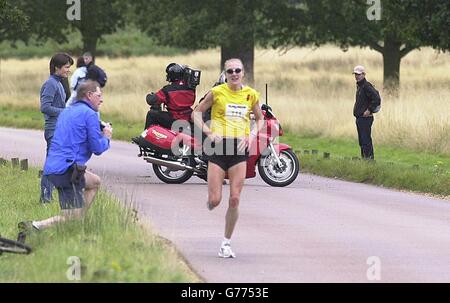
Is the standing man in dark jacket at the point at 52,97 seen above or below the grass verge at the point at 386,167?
above

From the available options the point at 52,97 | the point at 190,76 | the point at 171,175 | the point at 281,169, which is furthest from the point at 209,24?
the point at 52,97

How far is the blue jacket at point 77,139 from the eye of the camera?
1195cm

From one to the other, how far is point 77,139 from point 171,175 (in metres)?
8.05

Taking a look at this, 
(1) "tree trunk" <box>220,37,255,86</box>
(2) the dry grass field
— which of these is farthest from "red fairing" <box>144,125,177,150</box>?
(1) "tree trunk" <box>220,37,255,86</box>

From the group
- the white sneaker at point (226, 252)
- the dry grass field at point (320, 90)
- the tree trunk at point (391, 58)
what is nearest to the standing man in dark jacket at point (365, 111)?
the dry grass field at point (320, 90)

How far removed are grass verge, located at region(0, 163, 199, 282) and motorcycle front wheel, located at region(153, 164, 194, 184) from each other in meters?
5.79

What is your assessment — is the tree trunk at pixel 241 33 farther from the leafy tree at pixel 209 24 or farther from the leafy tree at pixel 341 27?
the leafy tree at pixel 341 27

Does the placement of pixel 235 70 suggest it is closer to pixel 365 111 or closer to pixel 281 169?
pixel 281 169

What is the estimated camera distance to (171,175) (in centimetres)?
2002

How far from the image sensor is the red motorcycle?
62.4ft

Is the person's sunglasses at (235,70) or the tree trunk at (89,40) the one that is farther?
the tree trunk at (89,40)

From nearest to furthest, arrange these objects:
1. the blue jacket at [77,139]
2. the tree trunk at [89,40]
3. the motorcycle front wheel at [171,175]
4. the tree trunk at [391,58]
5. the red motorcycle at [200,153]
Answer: the blue jacket at [77,139] < the red motorcycle at [200,153] < the motorcycle front wheel at [171,175] < the tree trunk at [391,58] < the tree trunk at [89,40]

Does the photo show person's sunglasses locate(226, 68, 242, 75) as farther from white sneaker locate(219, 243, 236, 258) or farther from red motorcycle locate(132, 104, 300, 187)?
red motorcycle locate(132, 104, 300, 187)
